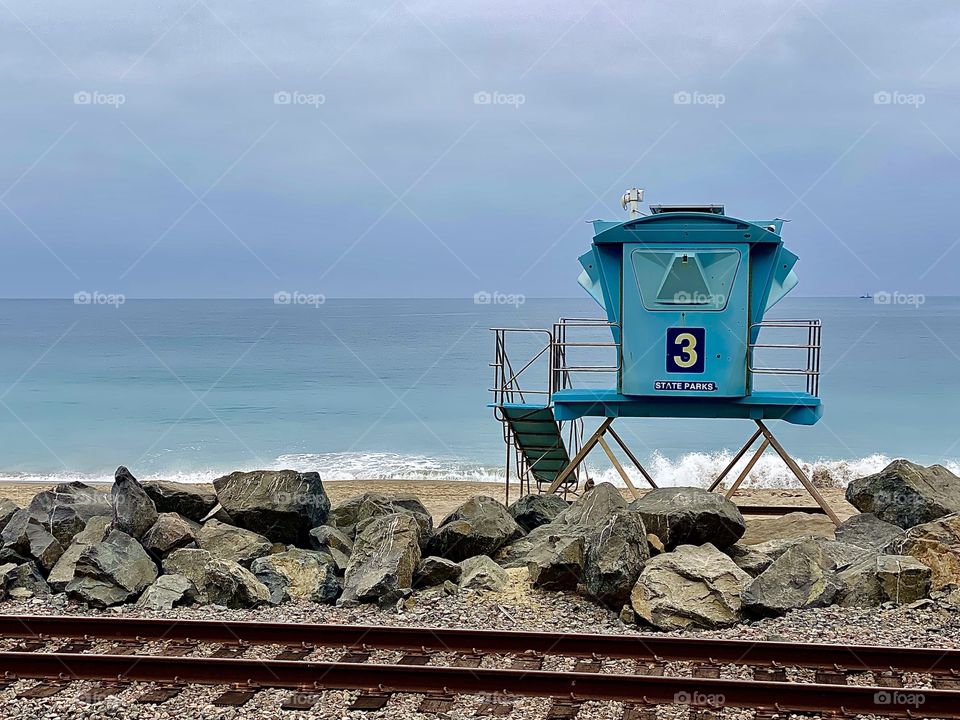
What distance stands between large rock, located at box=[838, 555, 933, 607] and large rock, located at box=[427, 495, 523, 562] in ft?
12.8

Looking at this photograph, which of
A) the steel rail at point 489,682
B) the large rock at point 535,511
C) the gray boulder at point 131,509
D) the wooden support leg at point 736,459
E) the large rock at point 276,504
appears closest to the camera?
the steel rail at point 489,682

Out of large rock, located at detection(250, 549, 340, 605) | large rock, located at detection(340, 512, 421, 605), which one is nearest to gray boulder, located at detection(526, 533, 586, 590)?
large rock, located at detection(340, 512, 421, 605)

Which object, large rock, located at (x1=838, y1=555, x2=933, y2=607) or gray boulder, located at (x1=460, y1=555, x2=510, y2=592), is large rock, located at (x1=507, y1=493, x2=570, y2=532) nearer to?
gray boulder, located at (x1=460, y1=555, x2=510, y2=592)

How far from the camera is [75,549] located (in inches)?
445

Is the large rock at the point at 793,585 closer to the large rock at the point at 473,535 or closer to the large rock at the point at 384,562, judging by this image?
the large rock at the point at 473,535

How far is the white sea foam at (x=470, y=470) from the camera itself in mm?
26625

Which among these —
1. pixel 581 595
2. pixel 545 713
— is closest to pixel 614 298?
pixel 581 595

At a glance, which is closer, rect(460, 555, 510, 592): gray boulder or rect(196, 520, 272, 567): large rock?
rect(460, 555, 510, 592): gray boulder

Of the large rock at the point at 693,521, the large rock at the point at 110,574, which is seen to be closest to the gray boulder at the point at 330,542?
the large rock at the point at 110,574

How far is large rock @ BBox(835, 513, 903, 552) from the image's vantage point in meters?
11.9

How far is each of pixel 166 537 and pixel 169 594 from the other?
3.90 ft

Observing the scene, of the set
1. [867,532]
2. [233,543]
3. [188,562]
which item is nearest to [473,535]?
[233,543]

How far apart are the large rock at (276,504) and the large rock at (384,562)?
111 cm

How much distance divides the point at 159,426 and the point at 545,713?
125 ft
